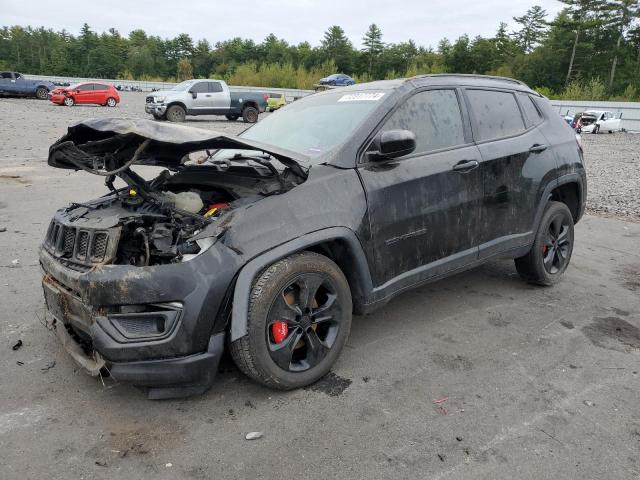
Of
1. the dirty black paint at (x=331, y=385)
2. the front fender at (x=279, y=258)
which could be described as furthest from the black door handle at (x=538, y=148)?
the dirty black paint at (x=331, y=385)

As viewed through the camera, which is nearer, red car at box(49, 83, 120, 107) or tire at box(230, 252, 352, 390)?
tire at box(230, 252, 352, 390)

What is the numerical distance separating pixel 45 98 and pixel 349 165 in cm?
3671

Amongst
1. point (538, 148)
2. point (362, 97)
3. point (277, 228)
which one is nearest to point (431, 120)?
point (362, 97)

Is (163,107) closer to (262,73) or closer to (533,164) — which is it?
(533,164)

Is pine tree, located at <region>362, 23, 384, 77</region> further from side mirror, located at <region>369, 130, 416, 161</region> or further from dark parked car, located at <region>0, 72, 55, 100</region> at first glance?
side mirror, located at <region>369, 130, 416, 161</region>

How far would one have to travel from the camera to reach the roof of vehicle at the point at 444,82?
385 cm

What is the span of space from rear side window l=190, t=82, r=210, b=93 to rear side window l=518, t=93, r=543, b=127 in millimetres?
18775

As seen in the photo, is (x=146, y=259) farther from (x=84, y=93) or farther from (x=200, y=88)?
(x=84, y=93)

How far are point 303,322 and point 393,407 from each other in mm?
701

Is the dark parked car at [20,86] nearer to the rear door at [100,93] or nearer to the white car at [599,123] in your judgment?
the rear door at [100,93]

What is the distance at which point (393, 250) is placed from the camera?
11.2 feet

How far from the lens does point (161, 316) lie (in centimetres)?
263

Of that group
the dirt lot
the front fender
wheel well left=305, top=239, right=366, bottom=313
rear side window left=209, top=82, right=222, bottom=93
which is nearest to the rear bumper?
rear side window left=209, top=82, right=222, bottom=93

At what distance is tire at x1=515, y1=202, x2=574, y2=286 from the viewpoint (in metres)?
4.71
